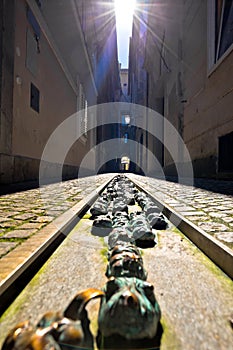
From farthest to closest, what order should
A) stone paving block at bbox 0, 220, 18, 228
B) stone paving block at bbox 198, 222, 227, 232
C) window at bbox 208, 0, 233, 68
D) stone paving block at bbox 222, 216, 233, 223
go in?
window at bbox 208, 0, 233, 68 < stone paving block at bbox 222, 216, 233, 223 < stone paving block at bbox 0, 220, 18, 228 < stone paving block at bbox 198, 222, 227, 232

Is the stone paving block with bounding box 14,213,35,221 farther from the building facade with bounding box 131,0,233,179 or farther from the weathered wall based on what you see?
the weathered wall

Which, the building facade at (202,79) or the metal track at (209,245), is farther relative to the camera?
the building facade at (202,79)

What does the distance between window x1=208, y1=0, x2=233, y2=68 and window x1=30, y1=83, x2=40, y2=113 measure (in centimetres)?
510

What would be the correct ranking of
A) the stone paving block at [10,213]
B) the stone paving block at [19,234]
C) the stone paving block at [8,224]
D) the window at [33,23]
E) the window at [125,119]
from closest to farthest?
the stone paving block at [19,234] < the stone paving block at [8,224] < the stone paving block at [10,213] < the window at [33,23] < the window at [125,119]

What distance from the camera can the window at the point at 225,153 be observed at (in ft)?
19.9

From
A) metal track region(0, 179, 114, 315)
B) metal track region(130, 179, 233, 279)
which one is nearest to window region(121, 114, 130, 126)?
metal track region(130, 179, 233, 279)

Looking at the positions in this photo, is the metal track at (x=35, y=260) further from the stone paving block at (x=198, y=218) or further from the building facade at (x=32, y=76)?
the building facade at (x=32, y=76)

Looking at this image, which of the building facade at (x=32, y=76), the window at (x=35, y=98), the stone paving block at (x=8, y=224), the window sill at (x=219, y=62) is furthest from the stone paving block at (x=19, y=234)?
the window sill at (x=219, y=62)

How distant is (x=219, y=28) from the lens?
6.28 m

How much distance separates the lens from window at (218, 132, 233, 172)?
6.07 metres

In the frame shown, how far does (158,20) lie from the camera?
13797 mm

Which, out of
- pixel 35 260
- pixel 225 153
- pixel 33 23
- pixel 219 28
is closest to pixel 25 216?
→ pixel 35 260

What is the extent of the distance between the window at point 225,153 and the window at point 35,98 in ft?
17.1

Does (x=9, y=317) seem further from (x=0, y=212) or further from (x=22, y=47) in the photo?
(x=22, y=47)
